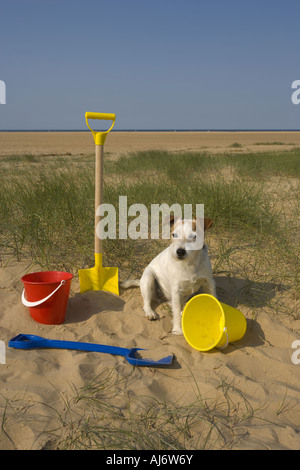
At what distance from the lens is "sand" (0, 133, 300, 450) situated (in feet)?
7.46

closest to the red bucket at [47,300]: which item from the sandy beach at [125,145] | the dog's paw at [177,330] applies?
the dog's paw at [177,330]

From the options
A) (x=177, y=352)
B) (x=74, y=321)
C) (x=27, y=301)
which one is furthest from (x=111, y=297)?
(x=177, y=352)

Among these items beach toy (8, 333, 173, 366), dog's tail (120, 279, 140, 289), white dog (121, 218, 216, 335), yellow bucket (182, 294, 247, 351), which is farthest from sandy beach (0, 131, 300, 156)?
beach toy (8, 333, 173, 366)

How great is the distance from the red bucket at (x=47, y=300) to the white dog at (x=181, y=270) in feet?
2.60

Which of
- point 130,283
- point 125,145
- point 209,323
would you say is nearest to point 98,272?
point 130,283

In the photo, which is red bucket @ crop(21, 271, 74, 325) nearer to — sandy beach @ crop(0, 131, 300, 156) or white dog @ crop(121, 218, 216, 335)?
white dog @ crop(121, 218, 216, 335)

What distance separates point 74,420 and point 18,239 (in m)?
2.89

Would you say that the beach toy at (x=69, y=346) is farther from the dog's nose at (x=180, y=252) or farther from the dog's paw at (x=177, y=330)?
the dog's nose at (x=180, y=252)

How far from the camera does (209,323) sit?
348 cm

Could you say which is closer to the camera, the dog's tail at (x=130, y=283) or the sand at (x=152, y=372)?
the sand at (x=152, y=372)

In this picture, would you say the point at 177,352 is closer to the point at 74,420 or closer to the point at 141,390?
the point at 141,390

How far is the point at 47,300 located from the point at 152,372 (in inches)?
44.0

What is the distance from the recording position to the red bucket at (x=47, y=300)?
135 inches

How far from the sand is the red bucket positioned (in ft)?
0.25
